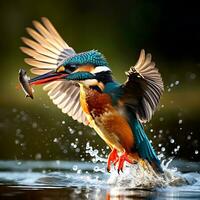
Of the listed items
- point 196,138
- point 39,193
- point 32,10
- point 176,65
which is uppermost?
point 32,10

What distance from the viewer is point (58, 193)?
890 centimetres

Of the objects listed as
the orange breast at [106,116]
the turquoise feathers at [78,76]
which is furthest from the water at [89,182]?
the turquoise feathers at [78,76]

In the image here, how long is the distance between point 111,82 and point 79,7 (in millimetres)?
16214

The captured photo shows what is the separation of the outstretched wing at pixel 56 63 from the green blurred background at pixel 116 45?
378 centimetres

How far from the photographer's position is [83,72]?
9.52 m

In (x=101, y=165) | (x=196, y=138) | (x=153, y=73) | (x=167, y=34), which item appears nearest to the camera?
(x=153, y=73)

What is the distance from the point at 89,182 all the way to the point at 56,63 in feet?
4.49

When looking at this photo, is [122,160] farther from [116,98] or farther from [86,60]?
[86,60]

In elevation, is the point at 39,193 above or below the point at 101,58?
below

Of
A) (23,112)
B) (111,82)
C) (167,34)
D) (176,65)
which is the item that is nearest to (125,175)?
(111,82)

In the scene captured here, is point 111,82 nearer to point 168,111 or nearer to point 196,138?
point 196,138

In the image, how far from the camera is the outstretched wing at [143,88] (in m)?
9.38

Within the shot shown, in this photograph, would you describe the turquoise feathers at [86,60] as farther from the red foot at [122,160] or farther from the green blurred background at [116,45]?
the green blurred background at [116,45]

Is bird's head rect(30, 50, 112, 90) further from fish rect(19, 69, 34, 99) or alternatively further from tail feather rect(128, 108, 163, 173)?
tail feather rect(128, 108, 163, 173)
